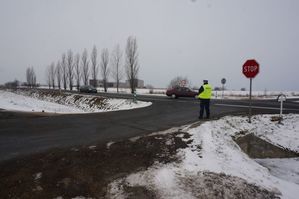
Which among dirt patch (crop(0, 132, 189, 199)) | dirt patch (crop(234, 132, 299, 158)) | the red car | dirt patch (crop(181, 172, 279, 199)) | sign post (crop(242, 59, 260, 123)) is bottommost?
dirt patch (crop(234, 132, 299, 158))

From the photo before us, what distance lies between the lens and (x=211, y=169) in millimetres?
4934

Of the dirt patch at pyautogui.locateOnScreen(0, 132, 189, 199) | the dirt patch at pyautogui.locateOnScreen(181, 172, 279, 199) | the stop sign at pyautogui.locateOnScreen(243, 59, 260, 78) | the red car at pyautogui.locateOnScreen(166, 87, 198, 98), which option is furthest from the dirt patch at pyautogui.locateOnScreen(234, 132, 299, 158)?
the red car at pyautogui.locateOnScreen(166, 87, 198, 98)

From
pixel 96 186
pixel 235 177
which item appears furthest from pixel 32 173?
pixel 235 177

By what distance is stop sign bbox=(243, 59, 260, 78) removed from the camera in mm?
9265

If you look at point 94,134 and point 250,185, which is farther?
point 94,134

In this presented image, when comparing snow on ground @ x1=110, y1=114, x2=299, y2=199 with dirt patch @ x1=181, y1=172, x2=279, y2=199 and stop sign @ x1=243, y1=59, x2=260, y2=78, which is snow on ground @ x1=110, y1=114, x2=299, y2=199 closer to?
dirt patch @ x1=181, y1=172, x2=279, y2=199

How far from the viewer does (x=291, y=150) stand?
8.77 metres

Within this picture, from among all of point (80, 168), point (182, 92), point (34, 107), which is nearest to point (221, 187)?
point (80, 168)

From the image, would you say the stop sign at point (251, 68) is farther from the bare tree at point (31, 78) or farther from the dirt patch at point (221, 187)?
the bare tree at point (31, 78)

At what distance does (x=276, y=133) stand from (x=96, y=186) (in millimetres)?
8943

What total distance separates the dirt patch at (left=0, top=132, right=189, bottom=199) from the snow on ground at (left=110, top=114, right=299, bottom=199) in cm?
28

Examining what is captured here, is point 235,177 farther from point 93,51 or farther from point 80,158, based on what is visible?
point 93,51

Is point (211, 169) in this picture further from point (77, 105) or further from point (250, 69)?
point (77, 105)

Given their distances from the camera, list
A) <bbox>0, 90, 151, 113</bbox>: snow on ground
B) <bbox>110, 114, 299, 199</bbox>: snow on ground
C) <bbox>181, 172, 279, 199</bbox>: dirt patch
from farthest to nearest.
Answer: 1. <bbox>0, 90, 151, 113</bbox>: snow on ground
2. <bbox>110, 114, 299, 199</bbox>: snow on ground
3. <bbox>181, 172, 279, 199</bbox>: dirt patch
